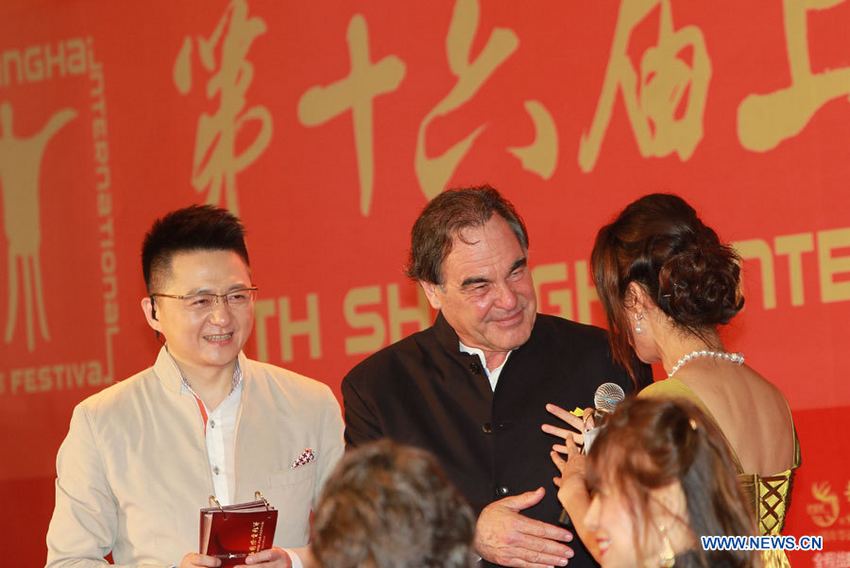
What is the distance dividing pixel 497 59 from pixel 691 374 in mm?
2443

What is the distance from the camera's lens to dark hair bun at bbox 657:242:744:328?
2.51 m

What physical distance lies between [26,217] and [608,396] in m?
3.89

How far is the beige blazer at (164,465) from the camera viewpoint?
2.95 m

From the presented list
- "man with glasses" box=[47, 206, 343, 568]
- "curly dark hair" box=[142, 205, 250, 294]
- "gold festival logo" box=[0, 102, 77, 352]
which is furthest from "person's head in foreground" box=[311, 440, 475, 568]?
"gold festival logo" box=[0, 102, 77, 352]

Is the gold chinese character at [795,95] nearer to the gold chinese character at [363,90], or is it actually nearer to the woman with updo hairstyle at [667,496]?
the gold chinese character at [363,90]

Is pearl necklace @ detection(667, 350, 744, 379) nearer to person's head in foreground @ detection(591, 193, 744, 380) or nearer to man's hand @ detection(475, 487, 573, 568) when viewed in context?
person's head in foreground @ detection(591, 193, 744, 380)

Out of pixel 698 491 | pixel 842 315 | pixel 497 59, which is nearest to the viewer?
pixel 698 491

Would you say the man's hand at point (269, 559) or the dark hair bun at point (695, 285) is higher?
the dark hair bun at point (695, 285)

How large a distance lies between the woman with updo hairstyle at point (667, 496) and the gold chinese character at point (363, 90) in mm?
3092

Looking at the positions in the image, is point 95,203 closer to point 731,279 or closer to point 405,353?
point 405,353

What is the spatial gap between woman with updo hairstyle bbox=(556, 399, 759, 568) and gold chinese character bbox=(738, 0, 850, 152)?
7.70ft

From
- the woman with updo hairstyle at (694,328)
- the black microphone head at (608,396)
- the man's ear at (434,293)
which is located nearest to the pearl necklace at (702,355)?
the woman with updo hairstyle at (694,328)

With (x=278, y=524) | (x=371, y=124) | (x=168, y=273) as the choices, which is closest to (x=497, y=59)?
(x=371, y=124)

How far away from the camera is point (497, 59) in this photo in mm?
4617
